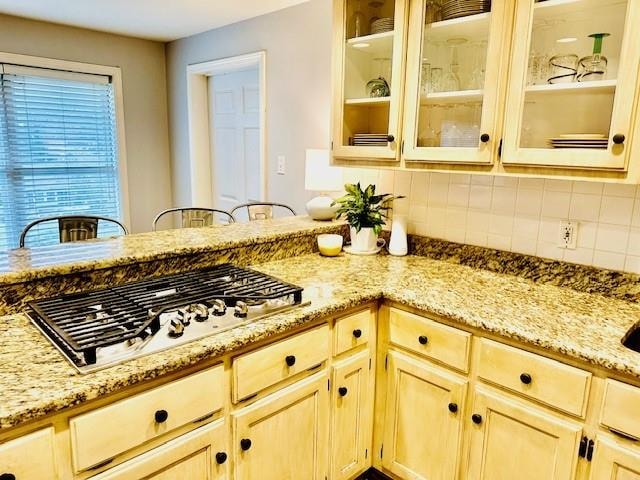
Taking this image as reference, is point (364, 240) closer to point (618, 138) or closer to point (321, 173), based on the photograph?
point (321, 173)

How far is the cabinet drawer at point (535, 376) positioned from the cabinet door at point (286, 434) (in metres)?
0.56

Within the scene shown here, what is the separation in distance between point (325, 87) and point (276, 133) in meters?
0.56

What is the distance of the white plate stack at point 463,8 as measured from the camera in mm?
1671

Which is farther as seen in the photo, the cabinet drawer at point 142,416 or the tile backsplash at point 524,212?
the tile backsplash at point 524,212

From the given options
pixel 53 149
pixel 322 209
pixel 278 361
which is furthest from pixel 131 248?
pixel 53 149

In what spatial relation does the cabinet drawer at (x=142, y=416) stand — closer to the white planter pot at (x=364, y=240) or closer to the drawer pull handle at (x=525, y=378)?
the drawer pull handle at (x=525, y=378)

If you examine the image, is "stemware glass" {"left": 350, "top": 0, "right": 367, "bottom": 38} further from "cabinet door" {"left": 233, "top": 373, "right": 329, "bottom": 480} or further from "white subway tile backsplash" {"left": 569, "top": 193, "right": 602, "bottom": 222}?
"cabinet door" {"left": 233, "top": 373, "right": 329, "bottom": 480}

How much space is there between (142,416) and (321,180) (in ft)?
5.29

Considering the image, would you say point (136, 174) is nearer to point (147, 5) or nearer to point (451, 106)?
point (147, 5)

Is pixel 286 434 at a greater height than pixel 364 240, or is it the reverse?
pixel 364 240

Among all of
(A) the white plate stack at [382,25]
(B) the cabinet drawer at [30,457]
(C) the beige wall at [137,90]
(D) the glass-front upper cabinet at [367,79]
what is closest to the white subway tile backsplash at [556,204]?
(D) the glass-front upper cabinet at [367,79]

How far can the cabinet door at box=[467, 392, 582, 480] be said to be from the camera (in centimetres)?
132

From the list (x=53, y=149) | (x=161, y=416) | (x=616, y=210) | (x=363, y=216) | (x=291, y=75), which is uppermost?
(x=291, y=75)

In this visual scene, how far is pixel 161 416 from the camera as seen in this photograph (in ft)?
3.76
